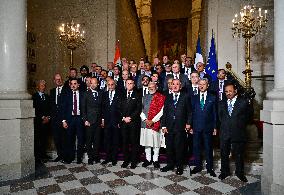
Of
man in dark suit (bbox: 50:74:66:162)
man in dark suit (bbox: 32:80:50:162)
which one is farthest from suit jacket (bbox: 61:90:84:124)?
man in dark suit (bbox: 32:80:50:162)

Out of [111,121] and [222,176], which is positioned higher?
[111,121]

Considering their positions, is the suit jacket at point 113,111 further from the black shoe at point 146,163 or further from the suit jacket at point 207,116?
the suit jacket at point 207,116

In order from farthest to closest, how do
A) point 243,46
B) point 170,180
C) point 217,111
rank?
point 243,46 → point 217,111 → point 170,180

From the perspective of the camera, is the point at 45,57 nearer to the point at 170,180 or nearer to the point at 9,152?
the point at 9,152

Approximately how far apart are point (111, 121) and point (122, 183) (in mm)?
1670

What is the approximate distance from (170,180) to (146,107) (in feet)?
5.35

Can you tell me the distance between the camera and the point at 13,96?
4984 mm

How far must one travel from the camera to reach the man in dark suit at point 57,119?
6453 millimetres

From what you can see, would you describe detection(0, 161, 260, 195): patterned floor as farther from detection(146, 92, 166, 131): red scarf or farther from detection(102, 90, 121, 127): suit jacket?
detection(102, 90, 121, 127): suit jacket

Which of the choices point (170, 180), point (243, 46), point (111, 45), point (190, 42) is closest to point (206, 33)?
point (243, 46)

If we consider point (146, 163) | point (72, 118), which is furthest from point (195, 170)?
point (72, 118)

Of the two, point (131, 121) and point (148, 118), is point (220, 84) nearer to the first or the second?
point (148, 118)

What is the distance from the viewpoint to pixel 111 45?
10.8m

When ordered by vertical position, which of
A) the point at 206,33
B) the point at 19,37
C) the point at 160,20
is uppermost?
the point at 160,20
